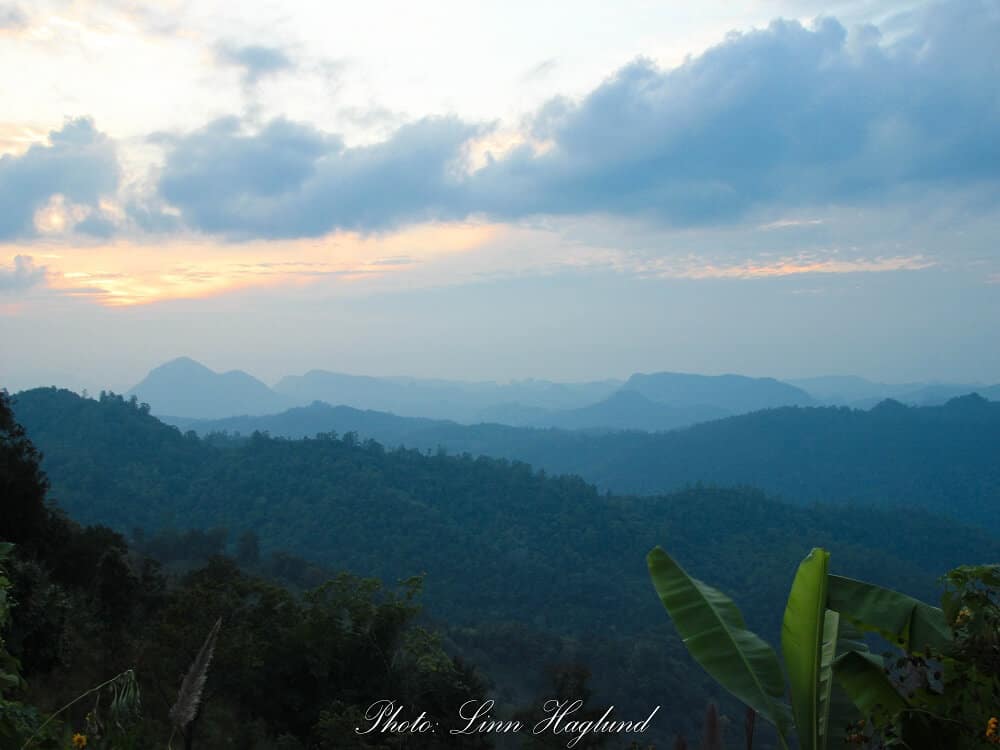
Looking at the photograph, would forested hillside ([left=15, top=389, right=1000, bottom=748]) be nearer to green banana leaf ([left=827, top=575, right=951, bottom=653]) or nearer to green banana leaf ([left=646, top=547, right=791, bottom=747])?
green banana leaf ([left=646, top=547, right=791, bottom=747])

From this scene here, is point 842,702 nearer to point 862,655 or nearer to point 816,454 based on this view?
point 862,655

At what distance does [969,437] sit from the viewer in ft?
468

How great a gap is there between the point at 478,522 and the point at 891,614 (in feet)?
268

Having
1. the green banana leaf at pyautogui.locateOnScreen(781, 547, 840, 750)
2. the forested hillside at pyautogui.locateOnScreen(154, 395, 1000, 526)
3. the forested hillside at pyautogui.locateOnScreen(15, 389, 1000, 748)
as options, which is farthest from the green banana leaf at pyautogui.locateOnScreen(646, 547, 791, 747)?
the forested hillside at pyautogui.locateOnScreen(154, 395, 1000, 526)

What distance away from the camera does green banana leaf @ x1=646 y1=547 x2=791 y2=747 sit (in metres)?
3.90

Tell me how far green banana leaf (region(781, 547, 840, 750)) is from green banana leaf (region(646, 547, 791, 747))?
128 mm

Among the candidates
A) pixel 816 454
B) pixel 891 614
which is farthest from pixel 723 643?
pixel 816 454

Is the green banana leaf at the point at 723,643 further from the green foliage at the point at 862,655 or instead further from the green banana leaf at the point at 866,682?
the green banana leaf at the point at 866,682

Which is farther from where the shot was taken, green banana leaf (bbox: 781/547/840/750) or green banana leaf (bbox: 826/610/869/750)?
green banana leaf (bbox: 826/610/869/750)

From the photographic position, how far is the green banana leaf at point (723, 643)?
3.90m

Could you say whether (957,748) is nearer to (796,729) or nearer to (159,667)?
(796,729)

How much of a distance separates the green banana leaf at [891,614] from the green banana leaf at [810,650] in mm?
200

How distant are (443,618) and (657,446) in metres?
115

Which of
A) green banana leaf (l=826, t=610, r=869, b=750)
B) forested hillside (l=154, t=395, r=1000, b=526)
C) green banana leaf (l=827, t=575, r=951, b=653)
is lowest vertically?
forested hillside (l=154, t=395, r=1000, b=526)
